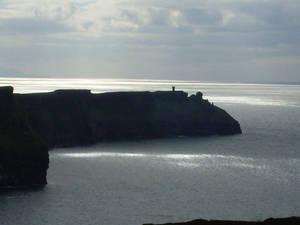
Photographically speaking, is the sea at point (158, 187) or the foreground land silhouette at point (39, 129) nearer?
the sea at point (158, 187)

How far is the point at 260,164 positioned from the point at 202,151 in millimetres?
26407

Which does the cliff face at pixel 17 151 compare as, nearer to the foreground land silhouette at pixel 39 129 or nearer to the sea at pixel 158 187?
the foreground land silhouette at pixel 39 129

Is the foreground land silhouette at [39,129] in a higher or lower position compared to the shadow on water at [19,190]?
higher

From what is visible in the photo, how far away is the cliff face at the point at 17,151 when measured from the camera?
104188 millimetres

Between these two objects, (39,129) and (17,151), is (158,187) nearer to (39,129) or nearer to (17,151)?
(17,151)

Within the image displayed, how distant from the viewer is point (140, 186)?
365 ft

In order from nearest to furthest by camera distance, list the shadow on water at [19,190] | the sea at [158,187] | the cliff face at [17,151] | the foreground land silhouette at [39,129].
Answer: the sea at [158,187]
the shadow on water at [19,190]
the cliff face at [17,151]
the foreground land silhouette at [39,129]

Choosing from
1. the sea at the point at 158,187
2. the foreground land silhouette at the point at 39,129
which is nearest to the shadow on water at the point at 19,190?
the sea at the point at 158,187

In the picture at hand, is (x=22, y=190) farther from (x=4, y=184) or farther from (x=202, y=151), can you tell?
(x=202, y=151)

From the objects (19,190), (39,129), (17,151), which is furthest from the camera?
(39,129)

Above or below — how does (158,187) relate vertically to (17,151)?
below

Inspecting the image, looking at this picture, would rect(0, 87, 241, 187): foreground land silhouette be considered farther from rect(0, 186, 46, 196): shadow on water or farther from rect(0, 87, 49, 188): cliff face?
rect(0, 186, 46, 196): shadow on water

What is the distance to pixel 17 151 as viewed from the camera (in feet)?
345

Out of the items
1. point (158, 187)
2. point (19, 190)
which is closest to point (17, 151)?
point (19, 190)
